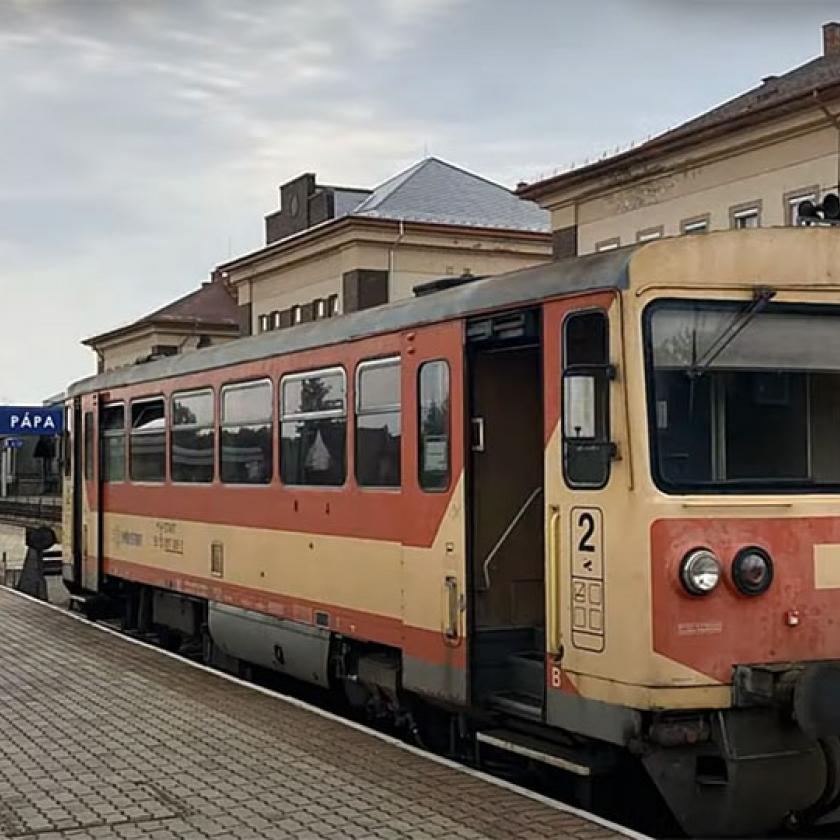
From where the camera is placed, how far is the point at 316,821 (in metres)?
6.69

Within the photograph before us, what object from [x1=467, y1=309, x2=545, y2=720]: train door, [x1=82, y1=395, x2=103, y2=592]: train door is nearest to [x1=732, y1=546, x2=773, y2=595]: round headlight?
[x1=467, y1=309, x2=545, y2=720]: train door

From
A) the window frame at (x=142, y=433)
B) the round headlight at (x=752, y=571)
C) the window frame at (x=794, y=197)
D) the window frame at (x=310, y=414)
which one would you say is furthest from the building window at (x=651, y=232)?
the round headlight at (x=752, y=571)

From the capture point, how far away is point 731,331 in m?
6.89

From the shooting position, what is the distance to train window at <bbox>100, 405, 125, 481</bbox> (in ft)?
49.3

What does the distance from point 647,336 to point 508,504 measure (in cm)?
180

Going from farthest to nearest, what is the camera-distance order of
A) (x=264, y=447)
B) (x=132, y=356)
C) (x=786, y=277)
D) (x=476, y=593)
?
(x=132, y=356) → (x=264, y=447) → (x=476, y=593) → (x=786, y=277)

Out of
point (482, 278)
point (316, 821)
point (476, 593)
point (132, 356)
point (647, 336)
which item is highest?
point (132, 356)

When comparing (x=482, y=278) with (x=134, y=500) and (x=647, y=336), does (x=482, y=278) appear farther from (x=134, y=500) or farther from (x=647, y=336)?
(x=134, y=500)

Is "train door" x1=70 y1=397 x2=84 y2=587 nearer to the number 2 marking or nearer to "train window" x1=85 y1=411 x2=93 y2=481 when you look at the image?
"train window" x1=85 y1=411 x2=93 y2=481

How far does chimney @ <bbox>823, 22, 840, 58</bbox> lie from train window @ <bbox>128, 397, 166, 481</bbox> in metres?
23.4

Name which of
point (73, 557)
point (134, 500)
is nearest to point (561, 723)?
point (134, 500)

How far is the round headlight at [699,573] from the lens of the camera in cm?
659

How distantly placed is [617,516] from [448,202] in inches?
1398

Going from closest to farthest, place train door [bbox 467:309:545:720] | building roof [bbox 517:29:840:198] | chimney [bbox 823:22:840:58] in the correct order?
train door [bbox 467:309:545:720] < building roof [bbox 517:29:840:198] < chimney [bbox 823:22:840:58]
